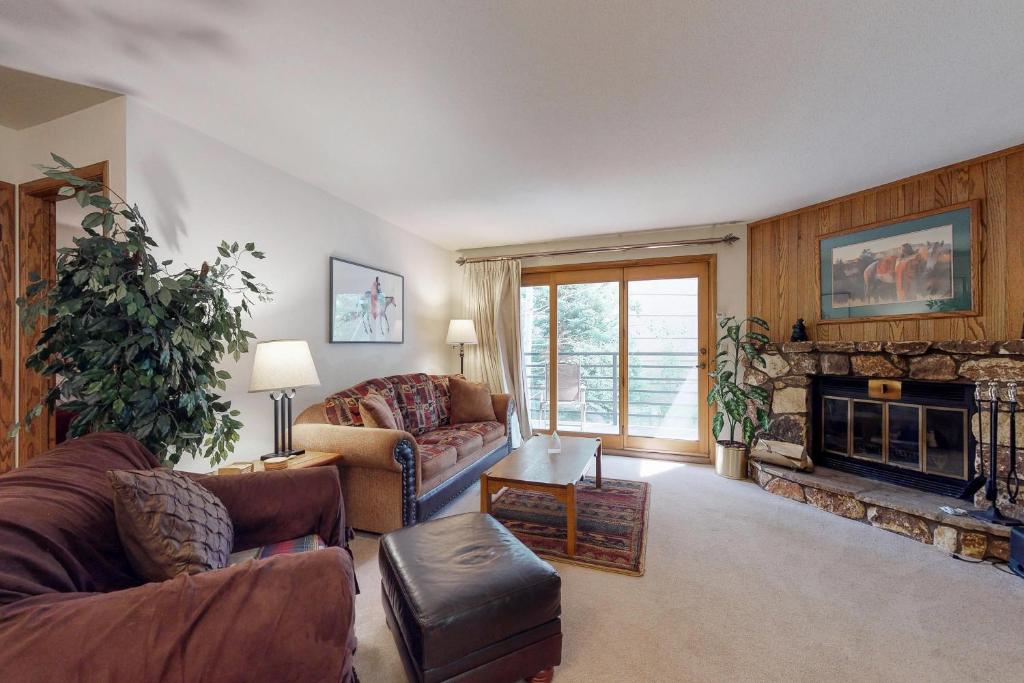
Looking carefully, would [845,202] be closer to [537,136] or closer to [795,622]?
[537,136]

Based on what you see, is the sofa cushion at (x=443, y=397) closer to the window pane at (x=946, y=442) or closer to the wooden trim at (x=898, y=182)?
the wooden trim at (x=898, y=182)

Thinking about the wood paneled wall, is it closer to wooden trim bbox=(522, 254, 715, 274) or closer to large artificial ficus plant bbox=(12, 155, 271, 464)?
wooden trim bbox=(522, 254, 715, 274)

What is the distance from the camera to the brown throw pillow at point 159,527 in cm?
111

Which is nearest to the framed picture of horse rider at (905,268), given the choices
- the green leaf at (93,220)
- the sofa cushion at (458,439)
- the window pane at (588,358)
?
the window pane at (588,358)

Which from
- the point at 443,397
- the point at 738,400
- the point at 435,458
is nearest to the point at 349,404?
the point at 435,458

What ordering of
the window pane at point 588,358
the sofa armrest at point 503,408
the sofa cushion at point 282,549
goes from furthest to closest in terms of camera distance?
the window pane at point 588,358, the sofa armrest at point 503,408, the sofa cushion at point 282,549

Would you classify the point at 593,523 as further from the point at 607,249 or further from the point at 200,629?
the point at 607,249

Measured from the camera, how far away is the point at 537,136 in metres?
2.40

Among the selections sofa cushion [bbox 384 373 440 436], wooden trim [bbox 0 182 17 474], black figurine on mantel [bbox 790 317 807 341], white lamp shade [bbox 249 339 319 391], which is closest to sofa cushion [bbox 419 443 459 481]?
sofa cushion [bbox 384 373 440 436]

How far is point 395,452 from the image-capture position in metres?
2.52

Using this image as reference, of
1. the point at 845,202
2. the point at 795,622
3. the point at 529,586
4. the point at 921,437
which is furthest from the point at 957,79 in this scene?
the point at 529,586

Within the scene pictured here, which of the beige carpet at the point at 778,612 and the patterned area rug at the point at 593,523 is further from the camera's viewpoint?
the patterned area rug at the point at 593,523

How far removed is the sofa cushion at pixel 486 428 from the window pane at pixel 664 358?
64.2 inches

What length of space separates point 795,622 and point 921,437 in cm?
209
